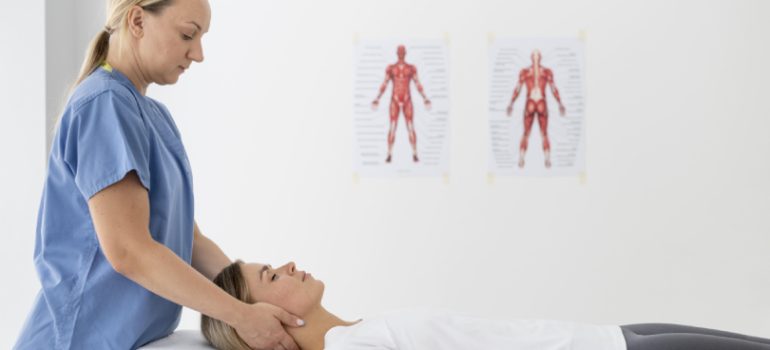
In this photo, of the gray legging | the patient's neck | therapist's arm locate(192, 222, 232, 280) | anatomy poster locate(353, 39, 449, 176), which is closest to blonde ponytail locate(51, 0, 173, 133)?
therapist's arm locate(192, 222, 232, 280)

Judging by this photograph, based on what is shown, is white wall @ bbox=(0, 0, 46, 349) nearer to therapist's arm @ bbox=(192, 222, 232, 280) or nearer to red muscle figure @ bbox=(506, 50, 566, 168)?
therapist's arm @ bbox=(192, 222, 232, 280)

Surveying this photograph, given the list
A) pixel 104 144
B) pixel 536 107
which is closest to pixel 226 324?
pixel 104 144

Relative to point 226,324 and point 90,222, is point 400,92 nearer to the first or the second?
point 226,324

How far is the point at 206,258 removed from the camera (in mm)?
1707

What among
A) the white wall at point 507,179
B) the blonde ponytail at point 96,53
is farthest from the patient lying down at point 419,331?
the white wall at point 507,179

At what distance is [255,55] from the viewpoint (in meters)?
2.88

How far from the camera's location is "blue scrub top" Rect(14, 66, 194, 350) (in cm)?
129

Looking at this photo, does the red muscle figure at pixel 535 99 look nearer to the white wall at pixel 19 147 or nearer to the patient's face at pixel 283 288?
the patient's face at pixel 283 288

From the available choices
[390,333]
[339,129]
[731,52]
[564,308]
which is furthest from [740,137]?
[390,333]

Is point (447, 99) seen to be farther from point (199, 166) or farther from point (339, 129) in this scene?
point (199, 166)

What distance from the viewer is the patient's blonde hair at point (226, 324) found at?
57.4 inches

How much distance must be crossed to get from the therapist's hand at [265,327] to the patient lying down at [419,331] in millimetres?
37

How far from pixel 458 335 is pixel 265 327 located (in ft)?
1.16

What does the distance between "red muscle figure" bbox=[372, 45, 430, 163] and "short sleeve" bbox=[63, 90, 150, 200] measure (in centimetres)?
159
